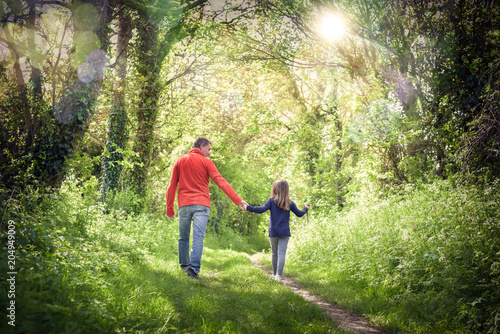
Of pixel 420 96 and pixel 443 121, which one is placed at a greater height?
pixel 420 96

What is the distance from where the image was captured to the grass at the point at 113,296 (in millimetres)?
2707

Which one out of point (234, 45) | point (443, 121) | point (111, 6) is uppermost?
point (234, 45)

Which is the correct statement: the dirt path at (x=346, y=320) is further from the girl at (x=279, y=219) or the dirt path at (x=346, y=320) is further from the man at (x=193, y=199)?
the man at (x=193, y=199)

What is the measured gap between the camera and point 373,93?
42.1 feet

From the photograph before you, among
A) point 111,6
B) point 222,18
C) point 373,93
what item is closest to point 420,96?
point 373,93

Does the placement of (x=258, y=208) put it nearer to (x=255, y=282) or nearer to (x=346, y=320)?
(x=255, y=282)

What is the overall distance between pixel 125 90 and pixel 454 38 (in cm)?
985

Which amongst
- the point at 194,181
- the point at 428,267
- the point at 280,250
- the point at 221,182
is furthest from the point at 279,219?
the point at 428,267

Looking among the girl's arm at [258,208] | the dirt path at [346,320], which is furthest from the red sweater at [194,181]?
the dirt path at [346,320]

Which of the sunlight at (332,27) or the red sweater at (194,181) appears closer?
the red sweater at (194,181)

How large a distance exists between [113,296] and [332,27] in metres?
11.3

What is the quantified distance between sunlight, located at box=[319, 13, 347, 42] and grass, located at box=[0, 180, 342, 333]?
9.00m

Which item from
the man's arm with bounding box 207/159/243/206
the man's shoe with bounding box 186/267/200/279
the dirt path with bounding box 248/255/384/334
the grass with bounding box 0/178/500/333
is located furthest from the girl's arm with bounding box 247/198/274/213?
the dirt path with bounding box 248/255/384/334

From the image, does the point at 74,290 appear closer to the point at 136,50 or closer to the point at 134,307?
the point at 134,307
